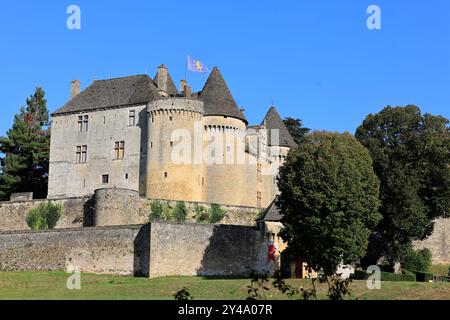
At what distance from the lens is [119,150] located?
171ft

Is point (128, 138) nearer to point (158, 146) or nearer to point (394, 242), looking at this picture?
point (158, 146)

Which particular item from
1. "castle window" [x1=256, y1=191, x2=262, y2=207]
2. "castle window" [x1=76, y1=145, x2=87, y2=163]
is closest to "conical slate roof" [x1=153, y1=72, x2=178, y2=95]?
"castle window" [x1=76, y1=145, x2=87, y2=163]

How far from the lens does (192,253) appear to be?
1443 inches

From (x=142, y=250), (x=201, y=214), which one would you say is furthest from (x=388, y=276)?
(x=142, y=250)

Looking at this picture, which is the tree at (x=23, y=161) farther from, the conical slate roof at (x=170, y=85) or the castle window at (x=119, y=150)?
the conical slate roof at (x=170, y=85)

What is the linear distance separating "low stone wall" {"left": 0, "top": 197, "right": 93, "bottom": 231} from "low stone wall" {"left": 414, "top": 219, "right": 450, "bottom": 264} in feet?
84.2

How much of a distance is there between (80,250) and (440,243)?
2933 centimetres

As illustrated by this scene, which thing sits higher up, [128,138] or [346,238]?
[128,138]

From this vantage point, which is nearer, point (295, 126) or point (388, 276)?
point (388, 276)

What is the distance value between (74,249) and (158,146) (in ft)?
42.8

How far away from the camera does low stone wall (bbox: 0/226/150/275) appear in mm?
36281

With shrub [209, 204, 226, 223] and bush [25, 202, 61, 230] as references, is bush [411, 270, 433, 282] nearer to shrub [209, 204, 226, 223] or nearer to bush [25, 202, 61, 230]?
shrub [209, 204, 226, 223]

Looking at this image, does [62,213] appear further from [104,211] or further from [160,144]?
[160,144]
